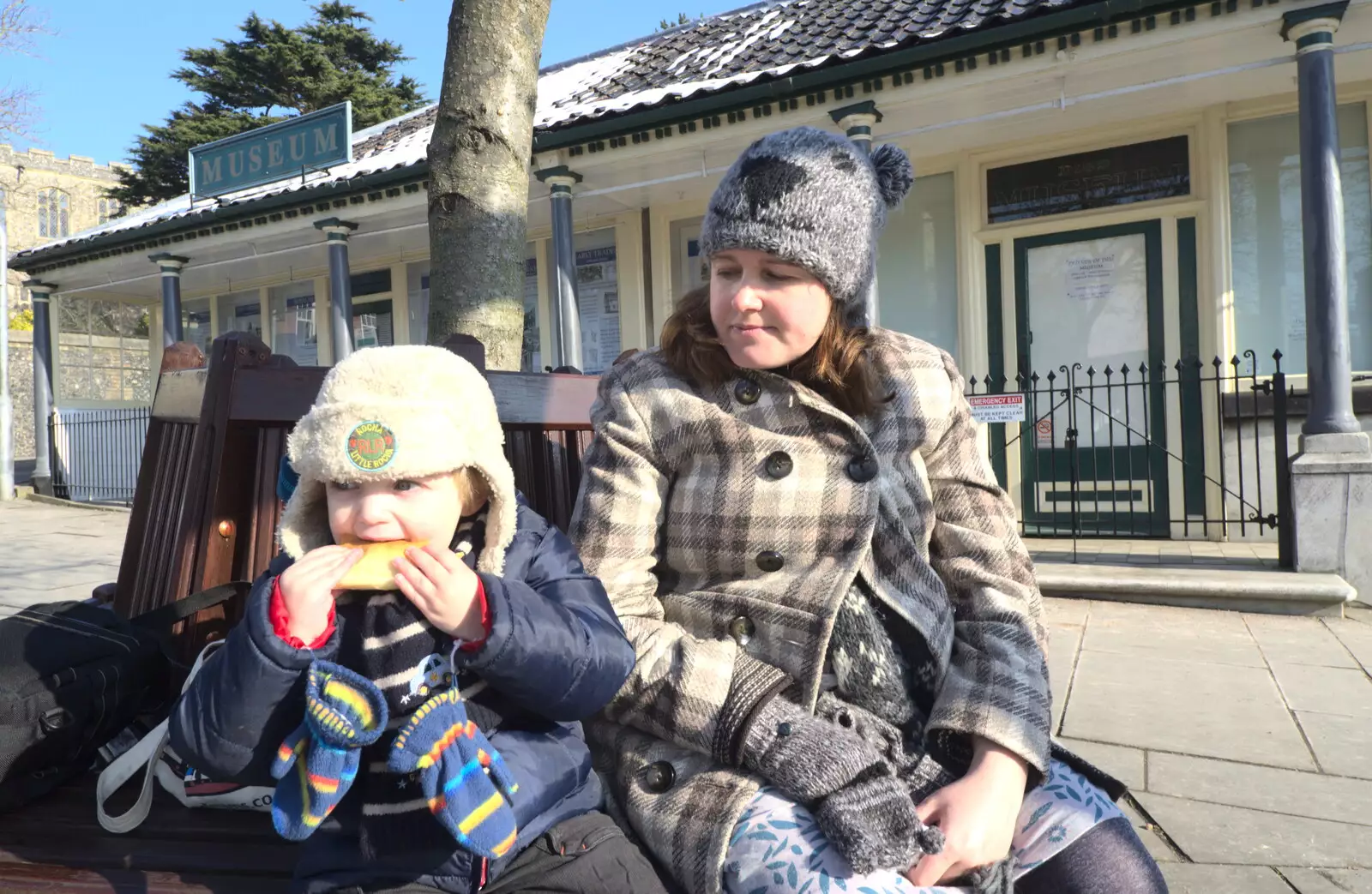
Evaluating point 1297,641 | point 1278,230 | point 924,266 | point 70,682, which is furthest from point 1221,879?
point 924,266

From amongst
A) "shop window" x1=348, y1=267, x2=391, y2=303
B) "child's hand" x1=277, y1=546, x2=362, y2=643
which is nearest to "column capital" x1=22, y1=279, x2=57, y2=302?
"shop window" x1=348, y1=267, x2=391, y2=303

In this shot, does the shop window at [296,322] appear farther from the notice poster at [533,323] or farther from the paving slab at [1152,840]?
the paving slab at [1152,840]

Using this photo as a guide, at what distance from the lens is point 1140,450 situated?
7695mm

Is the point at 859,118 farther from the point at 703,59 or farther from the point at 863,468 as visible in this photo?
the point at 863,468

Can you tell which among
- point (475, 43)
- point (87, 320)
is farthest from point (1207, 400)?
point (87, 320)

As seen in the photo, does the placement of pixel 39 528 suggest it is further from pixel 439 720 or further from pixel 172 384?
pixel 439 720

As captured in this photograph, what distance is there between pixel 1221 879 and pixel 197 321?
14.9m

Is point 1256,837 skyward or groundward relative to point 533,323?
groundward

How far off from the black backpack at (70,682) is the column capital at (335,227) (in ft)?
28.8

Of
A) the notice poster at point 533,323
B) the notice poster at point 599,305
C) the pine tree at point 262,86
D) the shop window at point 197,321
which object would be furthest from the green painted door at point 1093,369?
the pine tree at point 262,86

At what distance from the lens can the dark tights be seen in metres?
1.37

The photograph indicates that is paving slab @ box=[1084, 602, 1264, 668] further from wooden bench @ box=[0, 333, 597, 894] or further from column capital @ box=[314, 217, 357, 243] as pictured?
column capital @ box=[314, 217, 357, 243]

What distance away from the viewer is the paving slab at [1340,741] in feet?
9.90

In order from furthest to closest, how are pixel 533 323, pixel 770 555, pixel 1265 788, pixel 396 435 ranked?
pixel 533 323 → pixel 1265 788 → pixel 770 555 → pixel 396 435
